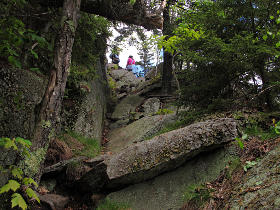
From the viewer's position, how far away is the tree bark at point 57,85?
4258 mm

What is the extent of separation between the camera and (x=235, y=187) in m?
3.31

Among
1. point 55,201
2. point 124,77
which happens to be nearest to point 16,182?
point 55,201

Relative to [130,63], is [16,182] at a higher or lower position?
lower

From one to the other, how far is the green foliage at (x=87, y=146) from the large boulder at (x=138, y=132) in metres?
0.66

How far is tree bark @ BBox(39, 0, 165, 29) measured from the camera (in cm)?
626

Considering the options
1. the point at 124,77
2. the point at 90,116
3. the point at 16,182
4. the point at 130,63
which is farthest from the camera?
the point at 130,63

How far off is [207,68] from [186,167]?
2.94 meters

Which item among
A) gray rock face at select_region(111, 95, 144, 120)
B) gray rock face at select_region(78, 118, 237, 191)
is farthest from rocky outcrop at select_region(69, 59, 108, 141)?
gray rock face at select_region(78, 118, 237, 191)

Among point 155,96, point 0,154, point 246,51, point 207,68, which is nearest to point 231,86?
point 207,68

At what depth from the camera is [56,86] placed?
4.55m

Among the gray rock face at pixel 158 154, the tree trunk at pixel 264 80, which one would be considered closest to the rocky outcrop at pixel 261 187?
the gray rock face at pixel 158 154

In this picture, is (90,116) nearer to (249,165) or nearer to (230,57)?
(230,57)

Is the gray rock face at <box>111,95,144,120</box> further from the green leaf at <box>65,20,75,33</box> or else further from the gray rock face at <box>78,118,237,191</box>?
the green leaf at <box>65,20,75,33</box>

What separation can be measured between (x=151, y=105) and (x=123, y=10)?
6325mm
